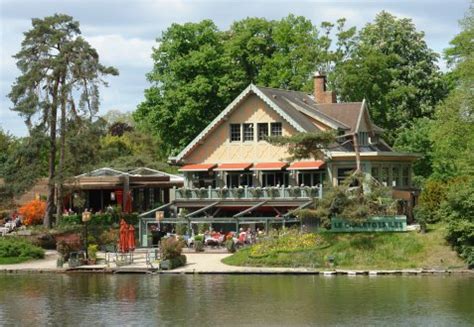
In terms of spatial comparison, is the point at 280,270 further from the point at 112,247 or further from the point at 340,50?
the point at 340,50

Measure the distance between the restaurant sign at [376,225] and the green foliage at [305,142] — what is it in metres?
4.82

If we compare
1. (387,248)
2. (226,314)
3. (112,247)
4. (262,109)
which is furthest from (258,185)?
(226,314)

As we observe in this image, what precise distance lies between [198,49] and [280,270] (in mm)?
35666

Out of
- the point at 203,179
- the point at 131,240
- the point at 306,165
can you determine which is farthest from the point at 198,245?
the point at 203,179

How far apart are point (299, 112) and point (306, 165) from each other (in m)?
4.98

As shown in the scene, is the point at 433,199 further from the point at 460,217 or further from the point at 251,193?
the point at 251,193

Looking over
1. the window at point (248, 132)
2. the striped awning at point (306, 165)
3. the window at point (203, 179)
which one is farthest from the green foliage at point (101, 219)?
the striped awning at point (306, 165)

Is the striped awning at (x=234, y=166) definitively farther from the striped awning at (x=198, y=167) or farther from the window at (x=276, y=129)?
the window at (x=276, y=129)

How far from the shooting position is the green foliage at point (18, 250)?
55781mm

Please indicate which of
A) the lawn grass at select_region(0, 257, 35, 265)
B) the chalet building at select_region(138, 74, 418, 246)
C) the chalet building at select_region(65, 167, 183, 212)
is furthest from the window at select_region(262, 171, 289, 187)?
the lawn grass at select_region(0, 257, 35, 265)

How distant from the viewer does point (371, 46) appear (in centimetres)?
8106

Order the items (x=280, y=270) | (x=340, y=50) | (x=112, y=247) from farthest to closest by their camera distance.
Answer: (x=340, y=50)
(x=112, y=247)
(x=280, y=270)

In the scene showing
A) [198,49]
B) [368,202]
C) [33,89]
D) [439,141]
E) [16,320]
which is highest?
[198,49]

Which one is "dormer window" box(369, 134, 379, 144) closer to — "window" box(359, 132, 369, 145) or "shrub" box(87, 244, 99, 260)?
"window" box(359, 132, 369, 145)
